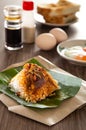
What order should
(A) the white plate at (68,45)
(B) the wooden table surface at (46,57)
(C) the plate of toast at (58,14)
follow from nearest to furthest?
(B) the wooden table surface at (46,57) → (A) the white plate at (68,45) → (C) the plate of toast at (58,14)

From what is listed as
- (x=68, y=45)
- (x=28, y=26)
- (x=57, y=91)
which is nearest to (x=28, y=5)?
(x=28, y=26)

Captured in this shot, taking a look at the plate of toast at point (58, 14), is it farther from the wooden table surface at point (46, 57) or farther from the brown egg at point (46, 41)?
the brown egg at point (46, 41)

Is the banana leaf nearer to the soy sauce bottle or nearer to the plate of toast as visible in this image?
the soy sauce bottle

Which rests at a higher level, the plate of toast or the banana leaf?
the banana leaf

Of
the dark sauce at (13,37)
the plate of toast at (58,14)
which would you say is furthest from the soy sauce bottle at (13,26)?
the plate of toast at (58,14)

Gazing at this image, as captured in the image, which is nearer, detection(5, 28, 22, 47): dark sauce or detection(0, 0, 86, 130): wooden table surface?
detection(0, 0, 86, 130): wooden table surface

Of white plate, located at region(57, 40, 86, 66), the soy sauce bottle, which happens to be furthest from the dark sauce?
white plate, located at region(57, 40, 86, 66)
